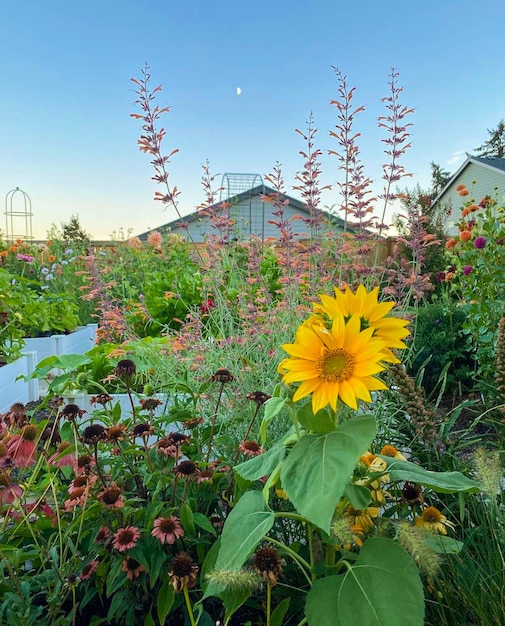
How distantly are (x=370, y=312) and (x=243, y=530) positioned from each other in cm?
46

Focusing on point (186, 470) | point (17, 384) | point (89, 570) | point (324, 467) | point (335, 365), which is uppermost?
point (335, 365)

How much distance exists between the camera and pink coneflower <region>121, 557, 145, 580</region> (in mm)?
1114

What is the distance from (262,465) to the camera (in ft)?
3.41

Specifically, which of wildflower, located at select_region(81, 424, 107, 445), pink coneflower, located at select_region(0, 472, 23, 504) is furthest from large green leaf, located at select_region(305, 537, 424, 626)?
pink coneflower, located at select_region(0, 472, 23, 504)

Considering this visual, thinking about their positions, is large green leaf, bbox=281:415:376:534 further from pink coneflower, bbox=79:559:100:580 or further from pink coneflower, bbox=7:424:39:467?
pink coneflower, bbox=7:424:39:467

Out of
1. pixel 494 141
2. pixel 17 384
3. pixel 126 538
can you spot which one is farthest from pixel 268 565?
pixel 494 141

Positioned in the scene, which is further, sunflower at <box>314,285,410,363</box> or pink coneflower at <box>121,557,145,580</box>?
pink coneflower at <box>121,557,145,580</box>

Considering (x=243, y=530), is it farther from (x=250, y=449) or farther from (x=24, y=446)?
(x=24, y=446)

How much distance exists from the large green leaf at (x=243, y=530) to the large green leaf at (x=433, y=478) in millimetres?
273

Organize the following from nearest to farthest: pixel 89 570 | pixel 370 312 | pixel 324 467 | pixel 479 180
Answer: pixel 324 467, pixel 370 312, pixel 89 570, pixel 479 180

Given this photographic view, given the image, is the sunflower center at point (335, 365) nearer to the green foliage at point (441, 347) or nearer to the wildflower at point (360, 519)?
the wildflower at point (360, 519)

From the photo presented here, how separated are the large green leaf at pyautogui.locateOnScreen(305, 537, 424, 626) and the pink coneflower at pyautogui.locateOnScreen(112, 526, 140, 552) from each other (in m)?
0.40

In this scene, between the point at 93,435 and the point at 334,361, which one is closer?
the point at 334,361

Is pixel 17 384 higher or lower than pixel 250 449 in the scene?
lower
